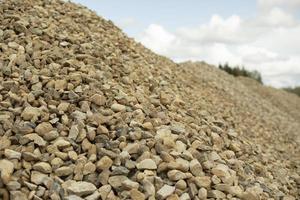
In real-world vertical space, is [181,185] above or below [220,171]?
below

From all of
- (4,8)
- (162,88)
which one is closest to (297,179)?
(162,88)

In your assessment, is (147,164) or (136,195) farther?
(147,164)

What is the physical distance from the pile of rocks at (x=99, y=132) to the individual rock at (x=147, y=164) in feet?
0.04

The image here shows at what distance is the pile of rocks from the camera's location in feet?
18.4

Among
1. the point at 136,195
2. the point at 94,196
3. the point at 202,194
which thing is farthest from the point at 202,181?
the point at 94,196

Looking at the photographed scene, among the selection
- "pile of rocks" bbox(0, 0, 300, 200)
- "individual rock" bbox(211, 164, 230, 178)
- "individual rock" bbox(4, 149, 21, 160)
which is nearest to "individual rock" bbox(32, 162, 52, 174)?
"pile of rocks" bbox(0, 0, 300, 200)

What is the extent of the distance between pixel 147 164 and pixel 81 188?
37.6 inches

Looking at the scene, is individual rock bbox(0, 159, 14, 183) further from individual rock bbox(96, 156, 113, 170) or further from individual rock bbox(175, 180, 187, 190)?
individual rock bbox(175, 180, 187, 190)

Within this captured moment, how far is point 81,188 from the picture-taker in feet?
17.8

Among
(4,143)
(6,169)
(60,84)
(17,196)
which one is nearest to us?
(17,196)

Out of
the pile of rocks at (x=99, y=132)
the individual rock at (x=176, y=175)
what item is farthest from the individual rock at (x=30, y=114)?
the individual rock at (x=176, y=175)

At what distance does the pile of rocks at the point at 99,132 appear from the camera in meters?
5.62

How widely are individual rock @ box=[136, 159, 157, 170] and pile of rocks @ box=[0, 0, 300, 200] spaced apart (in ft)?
0.04

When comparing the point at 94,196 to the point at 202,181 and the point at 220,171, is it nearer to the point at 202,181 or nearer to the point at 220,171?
the point at 202,181
